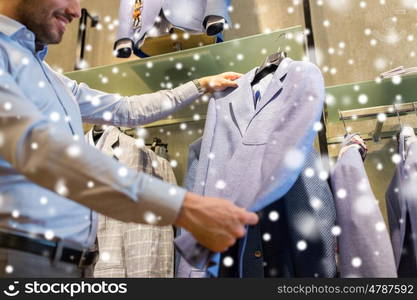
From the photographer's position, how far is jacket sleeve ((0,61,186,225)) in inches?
29.3

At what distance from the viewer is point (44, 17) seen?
42.8 inches

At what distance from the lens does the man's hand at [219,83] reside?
4.59 feet

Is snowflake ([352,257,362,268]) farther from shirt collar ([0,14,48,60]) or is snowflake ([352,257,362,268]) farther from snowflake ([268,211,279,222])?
shirt collar ([0,14,48,60])

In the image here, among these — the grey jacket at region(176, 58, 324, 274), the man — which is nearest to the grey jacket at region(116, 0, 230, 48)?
the grey jacket at region(176, 58, 324, 274)

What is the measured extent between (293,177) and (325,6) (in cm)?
132

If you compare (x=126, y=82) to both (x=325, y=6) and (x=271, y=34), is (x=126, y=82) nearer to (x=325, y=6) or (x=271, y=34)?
(x=271, y=34)

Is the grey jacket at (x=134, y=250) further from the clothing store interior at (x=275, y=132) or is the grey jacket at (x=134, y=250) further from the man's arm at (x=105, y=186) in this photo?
the man's arm at (x=105, y=186)

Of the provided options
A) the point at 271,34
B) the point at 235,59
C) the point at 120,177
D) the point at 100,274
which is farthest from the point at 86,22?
the point at 120,177

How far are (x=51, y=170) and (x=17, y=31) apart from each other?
462 mm

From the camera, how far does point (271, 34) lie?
1.57 meters

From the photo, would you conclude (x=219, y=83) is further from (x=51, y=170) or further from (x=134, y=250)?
(x=51, y=170)

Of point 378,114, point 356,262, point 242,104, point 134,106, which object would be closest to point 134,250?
point 134,106

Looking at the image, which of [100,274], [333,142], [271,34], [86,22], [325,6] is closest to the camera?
[100,274]

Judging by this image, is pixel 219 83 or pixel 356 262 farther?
pixel 219 83
